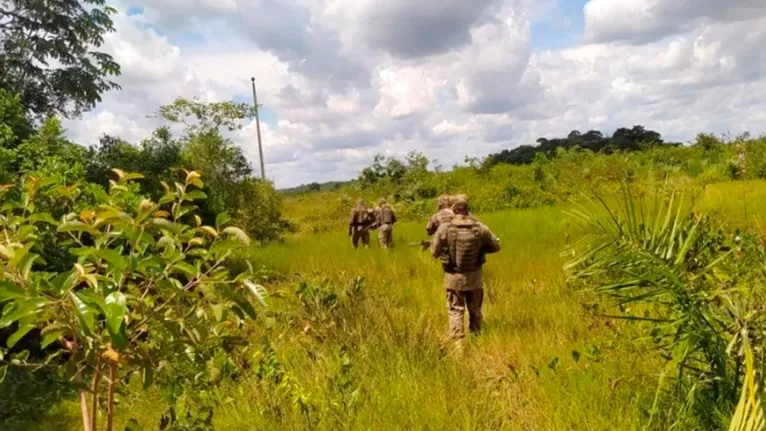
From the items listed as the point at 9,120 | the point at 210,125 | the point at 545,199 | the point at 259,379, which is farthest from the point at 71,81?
the point at 545,199

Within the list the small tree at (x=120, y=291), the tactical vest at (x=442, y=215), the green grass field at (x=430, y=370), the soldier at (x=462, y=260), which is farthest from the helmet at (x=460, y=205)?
the small tree at (x=120, y=291)

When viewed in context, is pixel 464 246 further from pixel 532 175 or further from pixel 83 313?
pixel 532 175

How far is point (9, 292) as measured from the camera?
1392 mm

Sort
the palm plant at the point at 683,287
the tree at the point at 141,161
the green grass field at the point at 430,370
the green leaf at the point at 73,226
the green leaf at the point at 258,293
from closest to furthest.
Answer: the green leaf at the point at 73,226 < the green leaf at the point at 258,293 < the palm plant at the point at 683,287 < the green grass field at the point at 430,370 < the tree at the point at 141,161

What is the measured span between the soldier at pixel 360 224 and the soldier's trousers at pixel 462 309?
8.13 m

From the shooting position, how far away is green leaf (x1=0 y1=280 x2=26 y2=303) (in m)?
1.38

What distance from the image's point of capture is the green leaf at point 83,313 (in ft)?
4.41

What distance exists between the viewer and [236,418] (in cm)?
410

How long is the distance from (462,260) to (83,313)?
4884mm

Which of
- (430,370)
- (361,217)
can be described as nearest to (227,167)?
(361,217)

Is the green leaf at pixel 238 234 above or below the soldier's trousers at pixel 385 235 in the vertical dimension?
above

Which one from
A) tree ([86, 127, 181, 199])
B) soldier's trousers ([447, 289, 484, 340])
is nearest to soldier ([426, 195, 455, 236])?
soldier's trousers ([447, 289, 484, 340])

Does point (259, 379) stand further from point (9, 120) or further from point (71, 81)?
point (71, 81)

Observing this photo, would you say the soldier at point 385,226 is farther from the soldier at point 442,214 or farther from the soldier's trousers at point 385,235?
the soldier at point 442,214
